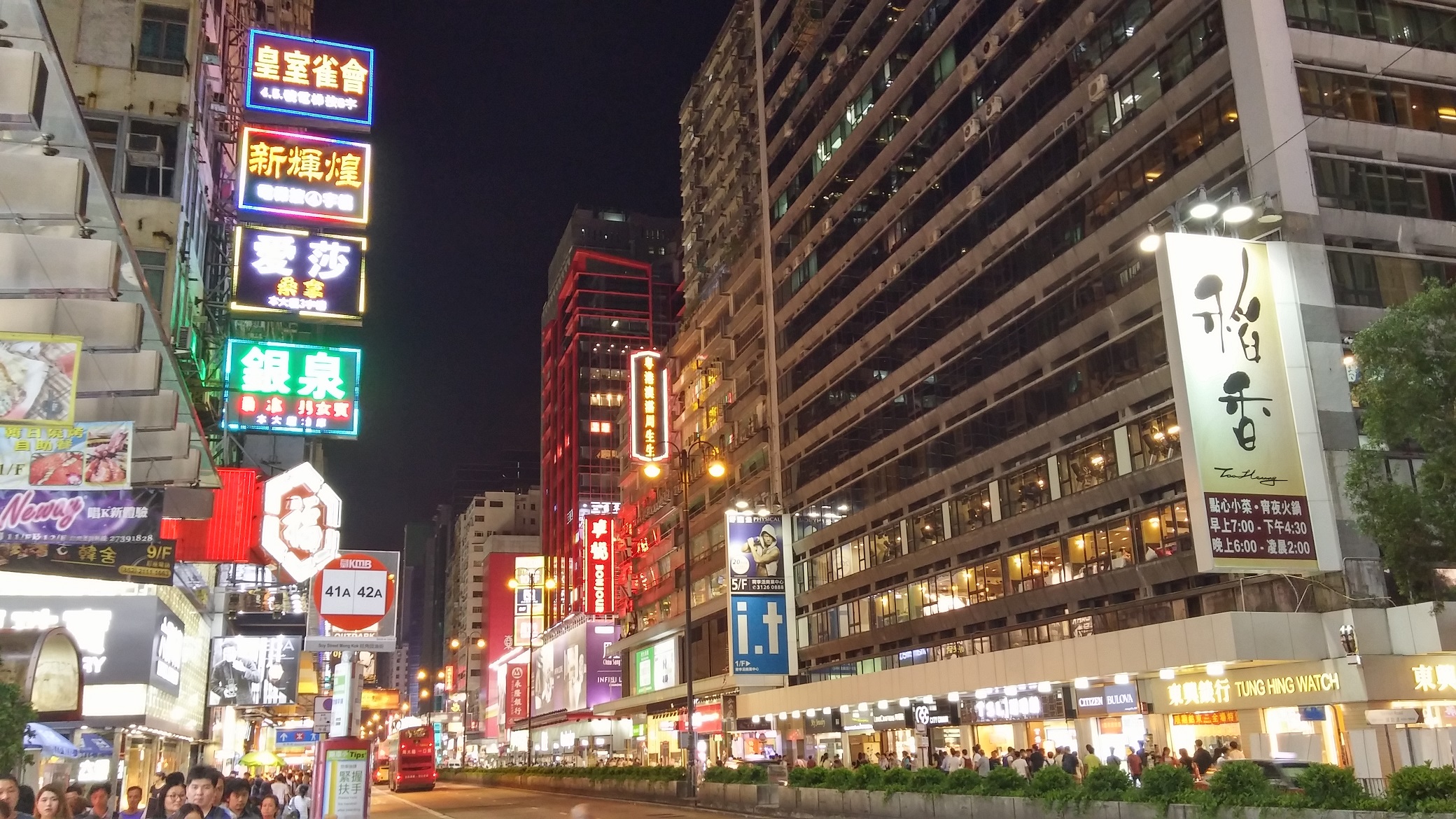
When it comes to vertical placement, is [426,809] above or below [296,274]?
below

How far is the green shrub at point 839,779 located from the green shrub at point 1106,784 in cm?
906

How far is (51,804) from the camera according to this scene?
831cm

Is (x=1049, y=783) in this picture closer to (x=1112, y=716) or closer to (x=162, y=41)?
(x=1112, y=716)

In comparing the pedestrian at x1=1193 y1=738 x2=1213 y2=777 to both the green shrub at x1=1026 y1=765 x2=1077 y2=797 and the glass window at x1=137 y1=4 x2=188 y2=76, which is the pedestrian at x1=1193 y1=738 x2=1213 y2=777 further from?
the glass window at x1=137 y1=4 x2=188 y2=76

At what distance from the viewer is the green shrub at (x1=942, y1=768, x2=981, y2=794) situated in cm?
2456

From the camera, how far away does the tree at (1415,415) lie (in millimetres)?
23062

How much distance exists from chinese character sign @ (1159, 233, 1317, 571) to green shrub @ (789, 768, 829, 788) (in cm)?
1174

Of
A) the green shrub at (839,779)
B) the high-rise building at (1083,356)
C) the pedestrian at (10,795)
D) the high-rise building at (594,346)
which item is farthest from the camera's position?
the high-rise building at (594,346)

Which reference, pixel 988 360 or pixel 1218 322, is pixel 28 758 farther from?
pixel 988 360

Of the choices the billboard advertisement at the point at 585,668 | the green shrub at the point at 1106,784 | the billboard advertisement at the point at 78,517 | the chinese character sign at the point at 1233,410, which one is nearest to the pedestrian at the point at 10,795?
the billboard advertisement at the point at 78,517

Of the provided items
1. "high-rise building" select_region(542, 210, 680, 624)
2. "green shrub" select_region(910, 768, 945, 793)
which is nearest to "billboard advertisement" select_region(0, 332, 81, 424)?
"green shrub" select_region(910, 768, 945, 793)

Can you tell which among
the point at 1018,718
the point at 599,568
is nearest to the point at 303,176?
the point at 1018,718

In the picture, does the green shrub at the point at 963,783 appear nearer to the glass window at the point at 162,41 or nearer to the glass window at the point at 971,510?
the glass window at the point at 971,510

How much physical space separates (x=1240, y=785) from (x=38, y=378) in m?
17.7
